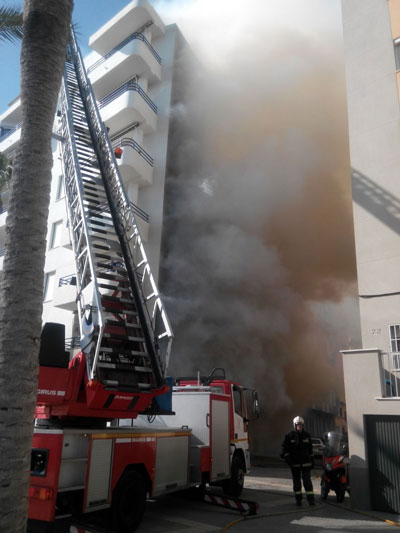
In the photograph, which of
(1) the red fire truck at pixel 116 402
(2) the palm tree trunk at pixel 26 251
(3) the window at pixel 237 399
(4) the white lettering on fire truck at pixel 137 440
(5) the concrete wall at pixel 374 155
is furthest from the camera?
(3) the window at pixel 237 399

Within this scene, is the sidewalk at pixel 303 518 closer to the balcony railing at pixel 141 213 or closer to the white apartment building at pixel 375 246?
the white apartment building at pixel 375 246

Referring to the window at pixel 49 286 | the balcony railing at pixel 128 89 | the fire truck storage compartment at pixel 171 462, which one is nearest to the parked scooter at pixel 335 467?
the fire truck storage compartment at pixel 171 462

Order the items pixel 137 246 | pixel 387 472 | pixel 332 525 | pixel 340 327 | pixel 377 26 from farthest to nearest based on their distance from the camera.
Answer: pixel 340 327, pixel 377 26, pixel 137 246, pixel 387 472, pixel 332 525

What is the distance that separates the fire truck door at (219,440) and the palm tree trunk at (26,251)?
5.55 meters

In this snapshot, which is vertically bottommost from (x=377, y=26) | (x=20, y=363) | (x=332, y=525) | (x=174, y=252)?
(x=332, y=525)

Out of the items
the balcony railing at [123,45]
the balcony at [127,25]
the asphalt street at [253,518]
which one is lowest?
the asphalt street at [253,518]

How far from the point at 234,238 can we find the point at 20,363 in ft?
44.6

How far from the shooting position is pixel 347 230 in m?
17.4

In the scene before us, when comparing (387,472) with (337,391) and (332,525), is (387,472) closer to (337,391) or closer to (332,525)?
(332,525)

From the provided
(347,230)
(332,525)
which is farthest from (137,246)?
(347,230)

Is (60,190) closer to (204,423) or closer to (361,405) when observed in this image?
(204,423)

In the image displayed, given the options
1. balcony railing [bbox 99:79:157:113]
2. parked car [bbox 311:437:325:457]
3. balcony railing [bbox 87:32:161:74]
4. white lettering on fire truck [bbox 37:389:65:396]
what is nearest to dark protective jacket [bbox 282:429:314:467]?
white lettering on fire truck [bbox 37:389:65:396]

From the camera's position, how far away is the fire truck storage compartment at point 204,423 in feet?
28.1

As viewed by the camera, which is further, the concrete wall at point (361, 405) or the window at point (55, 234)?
the window at point (55, 234)
